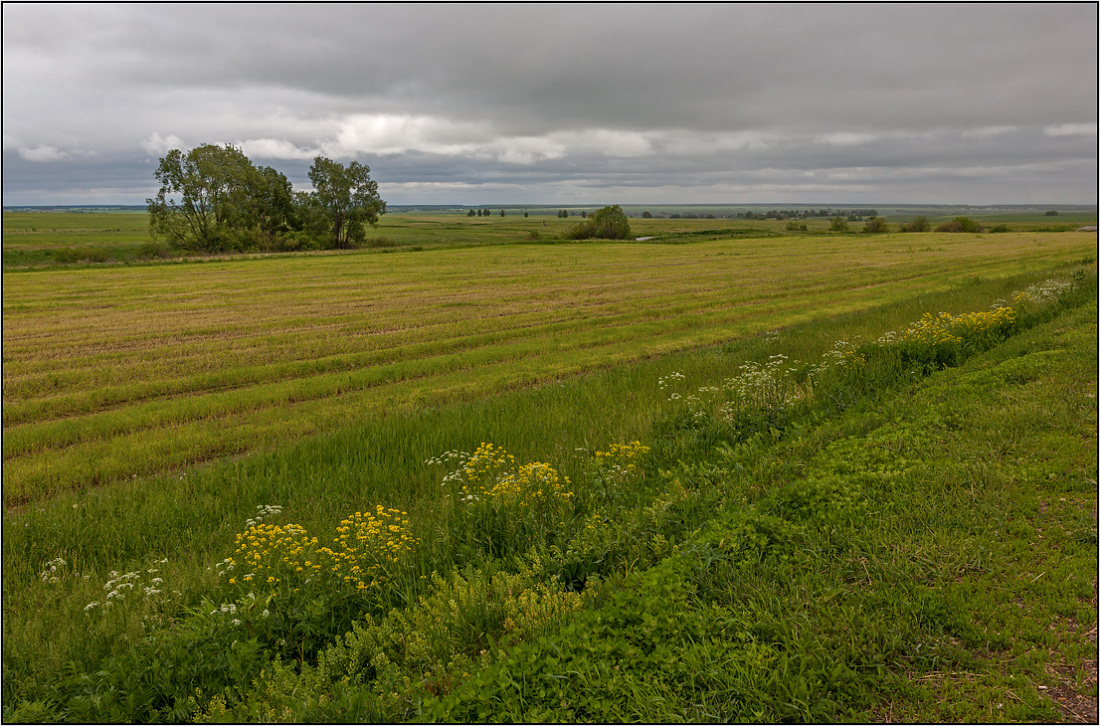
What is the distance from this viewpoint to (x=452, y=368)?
16.5 m

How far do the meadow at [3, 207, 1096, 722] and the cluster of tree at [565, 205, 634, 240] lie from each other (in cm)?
9051

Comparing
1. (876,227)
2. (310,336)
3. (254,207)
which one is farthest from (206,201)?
(876,227)

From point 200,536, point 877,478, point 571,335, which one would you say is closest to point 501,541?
point 200,536

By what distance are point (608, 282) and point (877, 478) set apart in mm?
30416

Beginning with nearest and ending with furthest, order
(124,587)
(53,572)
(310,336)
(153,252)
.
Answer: (124,587), (53,572), (310,336), (153,252)

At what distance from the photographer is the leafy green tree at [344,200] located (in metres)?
79.1

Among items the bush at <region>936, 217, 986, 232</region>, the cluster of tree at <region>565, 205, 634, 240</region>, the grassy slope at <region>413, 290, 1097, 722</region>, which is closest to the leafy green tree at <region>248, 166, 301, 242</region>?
the cluster of tree at <region>565, 205, 634, 240</region>

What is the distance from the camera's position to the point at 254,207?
7312cm

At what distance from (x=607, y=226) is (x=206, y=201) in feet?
197

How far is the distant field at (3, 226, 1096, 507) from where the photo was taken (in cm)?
1139

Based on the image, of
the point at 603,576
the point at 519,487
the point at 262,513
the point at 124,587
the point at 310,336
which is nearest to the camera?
the point at 603,576

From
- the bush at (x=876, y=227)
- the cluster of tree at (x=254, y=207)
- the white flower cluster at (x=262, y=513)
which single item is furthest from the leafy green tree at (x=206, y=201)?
the bush at (x=876, y=227)

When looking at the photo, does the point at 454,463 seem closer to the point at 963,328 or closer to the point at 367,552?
the point at 367,552

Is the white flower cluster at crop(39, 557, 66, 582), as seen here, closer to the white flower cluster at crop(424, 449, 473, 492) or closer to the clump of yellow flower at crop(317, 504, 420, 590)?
the clump of yellow flower at crop(317, 504, 420, 590)
